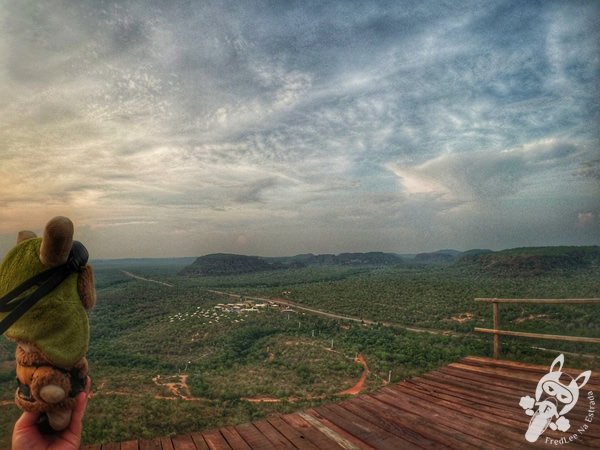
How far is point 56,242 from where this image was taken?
3.99ft

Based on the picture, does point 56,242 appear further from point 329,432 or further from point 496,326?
point 496,326

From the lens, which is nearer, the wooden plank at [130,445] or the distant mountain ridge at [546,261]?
the wooden plank at [130,445]

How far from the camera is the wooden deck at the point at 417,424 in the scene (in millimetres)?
2496

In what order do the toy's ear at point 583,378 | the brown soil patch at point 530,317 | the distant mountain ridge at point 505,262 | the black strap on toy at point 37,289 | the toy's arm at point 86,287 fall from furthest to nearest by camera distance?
1. the distant mountain ridge at point 505,262
2. the brown soil patch at point 530,317
3. the toy's ear at point 583,378
4. the toy's arm at point 86,287
5. the black strap on toy at point 37,289

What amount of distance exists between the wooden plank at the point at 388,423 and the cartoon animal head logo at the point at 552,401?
2.60 ft

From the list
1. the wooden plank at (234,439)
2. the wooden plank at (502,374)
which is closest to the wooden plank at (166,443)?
the wooden plank at (234,439)

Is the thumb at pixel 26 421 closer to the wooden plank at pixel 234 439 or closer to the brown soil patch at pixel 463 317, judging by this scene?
the wooden plank at pixel 234 439

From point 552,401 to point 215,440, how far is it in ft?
10.6

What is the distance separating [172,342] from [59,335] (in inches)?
925

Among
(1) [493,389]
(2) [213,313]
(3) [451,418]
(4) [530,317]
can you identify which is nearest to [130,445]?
(3) [451,418]

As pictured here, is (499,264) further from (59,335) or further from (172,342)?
(59,335)

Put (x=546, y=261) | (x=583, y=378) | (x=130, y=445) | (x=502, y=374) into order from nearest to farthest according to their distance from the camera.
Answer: (x=130, y=445) < (x=583, y=378) < (x=502, y=374) < (x=546, y=261)

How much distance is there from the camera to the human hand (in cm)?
122

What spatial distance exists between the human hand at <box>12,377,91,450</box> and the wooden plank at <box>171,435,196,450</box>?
1.41 metres
